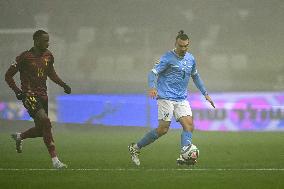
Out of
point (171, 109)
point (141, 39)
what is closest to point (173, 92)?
point (171, 109)

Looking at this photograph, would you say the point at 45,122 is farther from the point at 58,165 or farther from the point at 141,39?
the point at 141,39

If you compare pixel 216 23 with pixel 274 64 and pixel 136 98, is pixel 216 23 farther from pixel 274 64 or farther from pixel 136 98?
pixel 136 98

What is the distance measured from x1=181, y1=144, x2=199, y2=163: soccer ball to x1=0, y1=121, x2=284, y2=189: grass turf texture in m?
0.15

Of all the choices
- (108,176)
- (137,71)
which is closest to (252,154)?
(108,176)

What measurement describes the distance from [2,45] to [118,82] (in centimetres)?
393

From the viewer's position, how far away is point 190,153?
13383 millimetres

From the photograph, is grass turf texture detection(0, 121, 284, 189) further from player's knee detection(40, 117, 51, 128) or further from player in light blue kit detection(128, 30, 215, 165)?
player's knee detection(40, 117, 51, 128)

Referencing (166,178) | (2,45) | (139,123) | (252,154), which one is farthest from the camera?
(2,45)

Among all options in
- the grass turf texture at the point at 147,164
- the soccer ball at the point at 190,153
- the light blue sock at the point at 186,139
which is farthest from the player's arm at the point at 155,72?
the grass turf texture at the point at 147,164

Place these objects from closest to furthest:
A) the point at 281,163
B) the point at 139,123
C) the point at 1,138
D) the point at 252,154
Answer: the point at 281,163, the point at 252,154, the point at 1,138, the point at 139,123

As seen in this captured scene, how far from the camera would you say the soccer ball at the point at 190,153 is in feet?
43.9

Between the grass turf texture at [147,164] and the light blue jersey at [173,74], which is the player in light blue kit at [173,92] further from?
the grass turf texture at [147,164]

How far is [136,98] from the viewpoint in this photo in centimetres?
2802

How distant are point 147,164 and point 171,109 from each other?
40.4 inches
